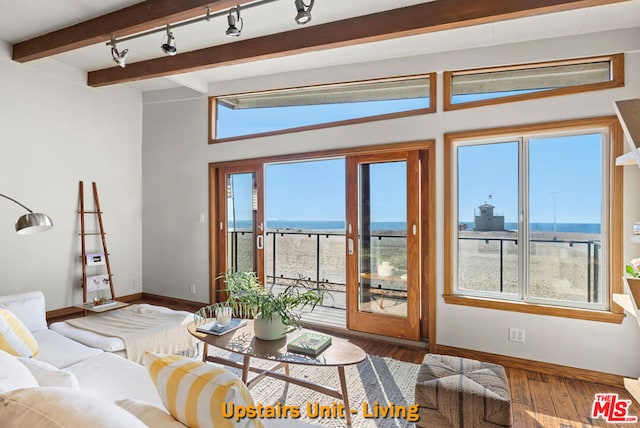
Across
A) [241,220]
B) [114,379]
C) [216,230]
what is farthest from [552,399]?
[216,230]

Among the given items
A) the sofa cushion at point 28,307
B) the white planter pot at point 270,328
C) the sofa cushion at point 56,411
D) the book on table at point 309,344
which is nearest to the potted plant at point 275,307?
the white planter pot at point 270,328

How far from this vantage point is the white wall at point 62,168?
3.84 m

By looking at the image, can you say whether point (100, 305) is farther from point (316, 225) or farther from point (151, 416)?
point (316, 225)

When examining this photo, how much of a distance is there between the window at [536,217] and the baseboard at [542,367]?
→ 0.44 metres

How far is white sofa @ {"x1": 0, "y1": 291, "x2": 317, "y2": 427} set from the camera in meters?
1.36

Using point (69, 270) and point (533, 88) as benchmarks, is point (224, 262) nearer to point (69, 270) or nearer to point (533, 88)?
point (69, 270)

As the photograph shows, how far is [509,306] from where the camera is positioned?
291cm

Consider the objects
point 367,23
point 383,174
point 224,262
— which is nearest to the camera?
point 367,23

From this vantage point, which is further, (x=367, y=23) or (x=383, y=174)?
(x=383, y=174)

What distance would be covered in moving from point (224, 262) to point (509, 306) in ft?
11.3

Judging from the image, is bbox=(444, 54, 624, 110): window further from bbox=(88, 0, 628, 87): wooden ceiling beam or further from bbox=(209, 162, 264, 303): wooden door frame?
bbox=(209, 162, 264, 303): wooden door frame

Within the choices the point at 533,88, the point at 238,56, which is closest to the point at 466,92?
the point at 533,88

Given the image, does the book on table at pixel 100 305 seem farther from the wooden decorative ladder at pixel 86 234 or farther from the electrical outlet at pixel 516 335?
the electrical outlet at pixel 516 335

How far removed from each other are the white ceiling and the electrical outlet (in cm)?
252
